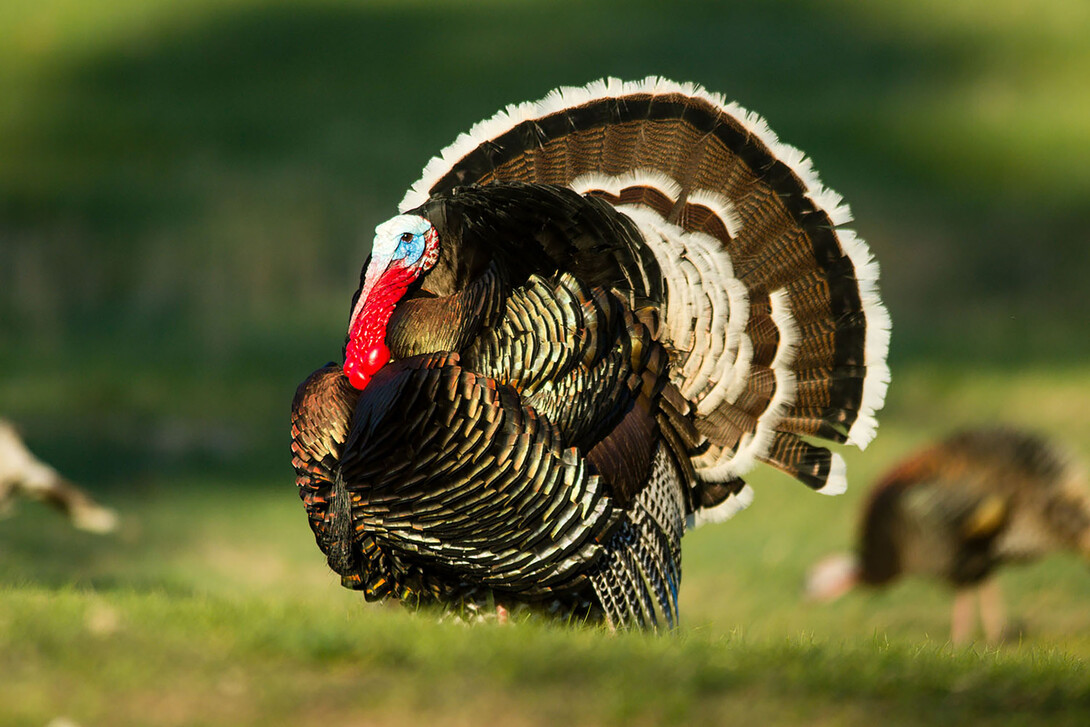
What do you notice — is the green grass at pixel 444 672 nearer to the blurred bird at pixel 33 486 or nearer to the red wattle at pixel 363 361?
the red wattle at pixel 363 361

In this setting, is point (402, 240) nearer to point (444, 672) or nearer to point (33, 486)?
point (444, 672)

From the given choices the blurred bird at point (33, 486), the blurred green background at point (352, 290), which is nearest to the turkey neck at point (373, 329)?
the blurred green background at point (352, 290)

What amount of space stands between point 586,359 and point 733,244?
1048 millimetres

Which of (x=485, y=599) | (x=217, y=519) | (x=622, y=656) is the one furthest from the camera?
(x=217, y=519)

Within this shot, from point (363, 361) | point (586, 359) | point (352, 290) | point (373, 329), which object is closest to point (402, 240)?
point (373, 329)

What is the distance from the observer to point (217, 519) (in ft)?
31.2

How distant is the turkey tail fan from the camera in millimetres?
4914

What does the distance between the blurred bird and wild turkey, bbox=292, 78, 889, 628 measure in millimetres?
3586

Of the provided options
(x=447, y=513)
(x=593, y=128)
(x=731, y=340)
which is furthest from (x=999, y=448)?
(x=447, y=513)

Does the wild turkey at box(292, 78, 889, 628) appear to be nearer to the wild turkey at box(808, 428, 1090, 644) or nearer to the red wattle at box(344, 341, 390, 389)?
the red wattle at box(344, 341, 390, 389)

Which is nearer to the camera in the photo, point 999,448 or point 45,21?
point 999,448

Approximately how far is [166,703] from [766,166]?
306 cm

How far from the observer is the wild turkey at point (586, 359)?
3.96 metres

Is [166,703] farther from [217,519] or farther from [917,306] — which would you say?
[917,306]
